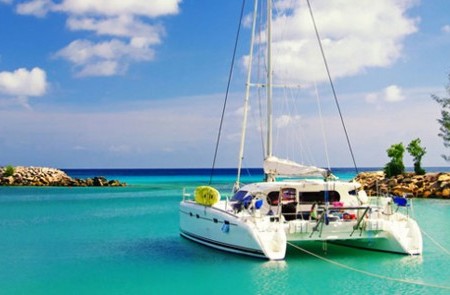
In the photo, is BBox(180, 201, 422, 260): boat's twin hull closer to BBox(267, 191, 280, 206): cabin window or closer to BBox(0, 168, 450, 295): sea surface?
BBox(0, 168, 450, 295): sea surface

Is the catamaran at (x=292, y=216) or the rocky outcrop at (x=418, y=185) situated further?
the rocky outcrop at (x=418, y=185)

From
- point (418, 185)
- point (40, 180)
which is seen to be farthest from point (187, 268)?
point (40, 180)

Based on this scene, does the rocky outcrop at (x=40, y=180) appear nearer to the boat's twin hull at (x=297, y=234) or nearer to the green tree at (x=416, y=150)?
the green tree at (x=416, y=150)

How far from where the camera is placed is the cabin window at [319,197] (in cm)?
2050

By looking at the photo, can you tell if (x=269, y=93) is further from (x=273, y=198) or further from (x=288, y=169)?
(x=273, y=198)

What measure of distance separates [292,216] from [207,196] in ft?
10.6

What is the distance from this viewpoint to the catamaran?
1820cm

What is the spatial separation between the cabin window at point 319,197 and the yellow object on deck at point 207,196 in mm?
3131

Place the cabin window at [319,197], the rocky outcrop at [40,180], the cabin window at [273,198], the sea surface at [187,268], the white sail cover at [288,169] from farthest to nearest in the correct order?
the rocky outcrop at [40,180] < the white sail cover at [288,169] < the cabin window at [319,197] < the cabin window at [273,198] < the sea surface at [187,268]

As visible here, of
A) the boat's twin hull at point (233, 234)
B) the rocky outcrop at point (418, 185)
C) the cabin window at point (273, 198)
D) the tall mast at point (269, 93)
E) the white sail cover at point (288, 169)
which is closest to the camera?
the boat's twin hull at point (233, 234)

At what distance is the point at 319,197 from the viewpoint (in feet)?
67.7

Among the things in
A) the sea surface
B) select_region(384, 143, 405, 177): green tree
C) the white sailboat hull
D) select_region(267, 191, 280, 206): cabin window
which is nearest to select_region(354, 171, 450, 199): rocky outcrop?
select_region(384, 143, 405, 177): green tree

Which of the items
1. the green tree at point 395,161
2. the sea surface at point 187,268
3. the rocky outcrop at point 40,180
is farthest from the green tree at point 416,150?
the rocky outcrop at point 40,180

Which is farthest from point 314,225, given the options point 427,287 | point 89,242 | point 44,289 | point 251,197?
point 89,242
